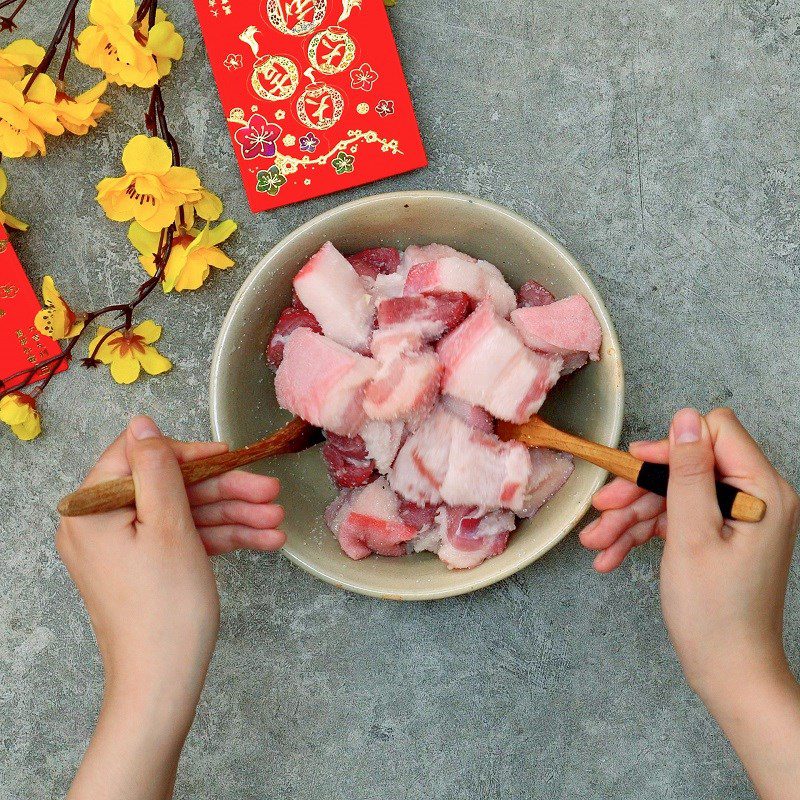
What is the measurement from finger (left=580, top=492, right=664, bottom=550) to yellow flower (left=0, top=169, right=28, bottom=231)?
36.1 inches

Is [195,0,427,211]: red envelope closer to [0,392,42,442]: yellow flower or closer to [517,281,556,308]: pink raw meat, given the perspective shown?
[517,281,556,308]: pink raw meat

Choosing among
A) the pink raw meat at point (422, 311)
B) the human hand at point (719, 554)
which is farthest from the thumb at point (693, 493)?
the pink raw meat at point (422, 311)

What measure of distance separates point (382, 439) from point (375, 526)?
4.8 inches

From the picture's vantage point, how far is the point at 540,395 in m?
1.02

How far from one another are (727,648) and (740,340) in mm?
492

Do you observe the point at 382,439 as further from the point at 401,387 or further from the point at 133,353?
the point at 133,353

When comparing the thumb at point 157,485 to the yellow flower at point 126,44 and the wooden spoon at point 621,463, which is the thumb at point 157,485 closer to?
the wooden spoon at point 621,463

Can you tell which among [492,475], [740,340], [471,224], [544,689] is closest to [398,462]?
[492,475]

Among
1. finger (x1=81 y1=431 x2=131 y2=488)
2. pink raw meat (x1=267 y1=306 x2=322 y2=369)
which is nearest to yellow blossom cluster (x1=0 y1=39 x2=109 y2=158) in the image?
pink raw meat (x1=267 y1=306 x2=322 y2=369)

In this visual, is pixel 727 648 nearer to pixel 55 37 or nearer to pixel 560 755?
pixel 560 755

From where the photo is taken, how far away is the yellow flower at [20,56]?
1102 mm

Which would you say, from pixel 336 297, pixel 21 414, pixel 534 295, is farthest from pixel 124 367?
pixel 534 295

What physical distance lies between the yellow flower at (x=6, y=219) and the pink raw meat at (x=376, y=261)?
0.50 metres

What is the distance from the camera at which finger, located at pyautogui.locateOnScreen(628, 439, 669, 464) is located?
0.90 m
